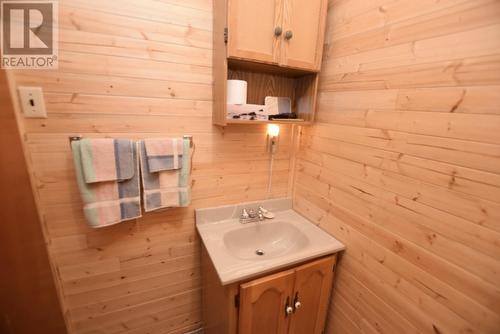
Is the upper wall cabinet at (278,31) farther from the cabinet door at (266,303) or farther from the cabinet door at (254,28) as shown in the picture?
the cabinet door at (266,303)

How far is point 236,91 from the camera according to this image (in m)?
1.12

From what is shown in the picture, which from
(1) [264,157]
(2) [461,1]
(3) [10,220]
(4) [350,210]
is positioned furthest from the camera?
(1) [264,157]

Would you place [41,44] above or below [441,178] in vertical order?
above

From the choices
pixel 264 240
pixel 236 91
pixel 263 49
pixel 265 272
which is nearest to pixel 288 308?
pixel 265 272

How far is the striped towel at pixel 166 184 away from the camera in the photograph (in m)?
1.12

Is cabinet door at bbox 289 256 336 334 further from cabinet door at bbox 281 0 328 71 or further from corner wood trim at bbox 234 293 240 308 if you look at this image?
cabinet door at bbox 281 0 328 71

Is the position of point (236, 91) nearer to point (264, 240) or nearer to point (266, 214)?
point (266, 214)

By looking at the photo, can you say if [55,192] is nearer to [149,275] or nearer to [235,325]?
[149,275]

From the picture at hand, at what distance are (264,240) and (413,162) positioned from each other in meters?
0.95

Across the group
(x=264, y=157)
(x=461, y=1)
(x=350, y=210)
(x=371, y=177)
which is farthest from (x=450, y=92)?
(x=264, y=157)

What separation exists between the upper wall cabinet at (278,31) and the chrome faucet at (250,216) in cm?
92

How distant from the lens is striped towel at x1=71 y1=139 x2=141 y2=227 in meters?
0.97

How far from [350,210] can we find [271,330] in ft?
2.48

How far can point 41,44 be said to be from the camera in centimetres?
90
